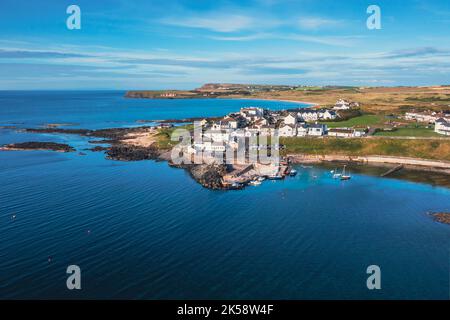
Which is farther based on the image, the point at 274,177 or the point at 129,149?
the point at 129,149

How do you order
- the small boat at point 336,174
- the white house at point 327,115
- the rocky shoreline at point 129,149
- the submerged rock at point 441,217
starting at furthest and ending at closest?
1. the white house at point 327,115
2. the small boat at point 336,174
3. the rocky shoreline at point 129,149
4. the submerged rock at point 441,217

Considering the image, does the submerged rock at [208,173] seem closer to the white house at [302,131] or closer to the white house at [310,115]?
the white house at [302,131]

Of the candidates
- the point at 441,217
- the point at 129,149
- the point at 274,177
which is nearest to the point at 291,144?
the point at 274,177

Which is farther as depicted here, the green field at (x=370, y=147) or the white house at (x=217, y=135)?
the white house at (x=217, y=135)

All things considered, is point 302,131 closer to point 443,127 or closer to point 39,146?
point 443,127

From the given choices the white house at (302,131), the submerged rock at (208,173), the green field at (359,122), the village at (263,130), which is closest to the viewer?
the submerged rock at (208,173)

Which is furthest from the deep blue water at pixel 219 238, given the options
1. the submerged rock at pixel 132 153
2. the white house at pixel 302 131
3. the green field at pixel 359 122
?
the green field at pixel 359 122

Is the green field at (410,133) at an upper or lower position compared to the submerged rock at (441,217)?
upper

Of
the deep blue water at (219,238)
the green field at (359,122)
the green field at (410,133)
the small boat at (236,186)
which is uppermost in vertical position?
the green field at (359,122)
